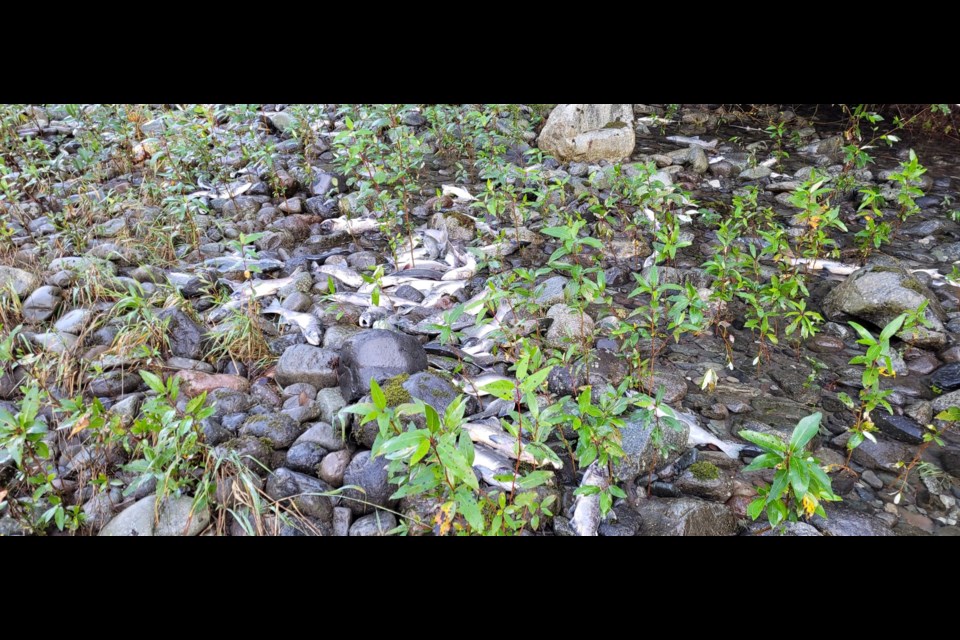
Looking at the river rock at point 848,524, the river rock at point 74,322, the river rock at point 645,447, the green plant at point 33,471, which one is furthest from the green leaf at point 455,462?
the river rock at point 74,322

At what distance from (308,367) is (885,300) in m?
3.68

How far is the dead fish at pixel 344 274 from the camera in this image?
4742mm

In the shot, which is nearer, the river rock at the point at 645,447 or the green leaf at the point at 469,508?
the green leaf at the point at 469,508

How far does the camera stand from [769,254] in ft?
16.6

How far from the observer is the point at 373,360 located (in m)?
3.46

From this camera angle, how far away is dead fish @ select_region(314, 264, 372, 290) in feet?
15.6

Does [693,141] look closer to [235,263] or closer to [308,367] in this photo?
[235,263]

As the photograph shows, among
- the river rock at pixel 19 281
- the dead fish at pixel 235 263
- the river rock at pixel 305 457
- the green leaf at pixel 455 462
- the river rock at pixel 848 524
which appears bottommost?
the river rock at pixel 848 524

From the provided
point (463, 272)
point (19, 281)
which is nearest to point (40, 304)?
point (19, 281)

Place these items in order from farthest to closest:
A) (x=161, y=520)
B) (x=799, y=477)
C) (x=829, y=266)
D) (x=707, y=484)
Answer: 1. (x=829, y=266)
2. (x=707, y=484)
3. (x=161, y=520)
4. (x=799, y=477)

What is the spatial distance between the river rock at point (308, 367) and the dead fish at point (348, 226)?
2091 millimetres

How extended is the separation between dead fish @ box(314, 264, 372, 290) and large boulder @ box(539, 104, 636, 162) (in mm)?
3252

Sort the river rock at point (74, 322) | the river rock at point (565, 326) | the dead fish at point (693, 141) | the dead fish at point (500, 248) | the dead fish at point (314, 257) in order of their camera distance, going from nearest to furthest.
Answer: the river rock at point (565, 326), the river rock at point (74, 322), the dead fish at point (500, 248), the dead fish at point (314, 257), the dead fish at point (693, 141)

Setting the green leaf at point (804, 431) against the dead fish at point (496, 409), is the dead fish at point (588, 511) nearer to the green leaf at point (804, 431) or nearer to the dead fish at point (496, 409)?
the dead fish at point (496, 409)
